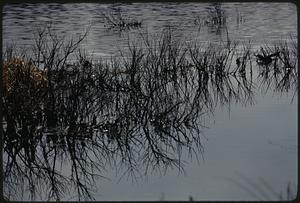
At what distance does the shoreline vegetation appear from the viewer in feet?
13.3

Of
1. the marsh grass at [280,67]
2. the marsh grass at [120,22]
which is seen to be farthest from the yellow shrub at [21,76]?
the marsh grass at [280,67]

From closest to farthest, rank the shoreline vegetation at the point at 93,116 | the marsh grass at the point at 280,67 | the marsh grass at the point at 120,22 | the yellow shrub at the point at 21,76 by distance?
1. the shoreline vegetation at the point at 93,116
2. the yellow shrub at the point at 21,76
3. the marsh grass at the point at 280,67
4. the marsh grass at the point at 120,22

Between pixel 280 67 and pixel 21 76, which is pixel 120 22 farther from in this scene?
pixel 21 76

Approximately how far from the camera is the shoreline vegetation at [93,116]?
4051 mm

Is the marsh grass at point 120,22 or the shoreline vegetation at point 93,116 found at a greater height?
the marsh grass at point 120,22

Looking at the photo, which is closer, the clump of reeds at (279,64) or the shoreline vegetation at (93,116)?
the shoreline vegetation at (93,116)

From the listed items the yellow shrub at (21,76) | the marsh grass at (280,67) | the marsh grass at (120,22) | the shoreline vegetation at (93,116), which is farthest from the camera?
the marsh grass at (120,22)

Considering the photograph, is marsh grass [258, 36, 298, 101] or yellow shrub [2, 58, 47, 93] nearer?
yellow shrub [2, 58, 47, 93]

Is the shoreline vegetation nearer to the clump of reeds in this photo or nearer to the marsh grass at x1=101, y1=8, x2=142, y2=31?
the clump of reeds

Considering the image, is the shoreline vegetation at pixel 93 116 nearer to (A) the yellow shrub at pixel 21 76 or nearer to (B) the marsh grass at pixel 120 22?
(A) the yellow shrub at pixel 21 76

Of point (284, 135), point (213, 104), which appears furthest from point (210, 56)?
point (284, 135)

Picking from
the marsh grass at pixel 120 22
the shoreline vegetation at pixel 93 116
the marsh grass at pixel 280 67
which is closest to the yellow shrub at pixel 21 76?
the shoreline vegetation at pixel 93 116

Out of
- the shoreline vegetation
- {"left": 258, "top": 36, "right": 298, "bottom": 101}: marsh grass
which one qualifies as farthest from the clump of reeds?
the shoreline vegetation

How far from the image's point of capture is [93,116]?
4.58m
